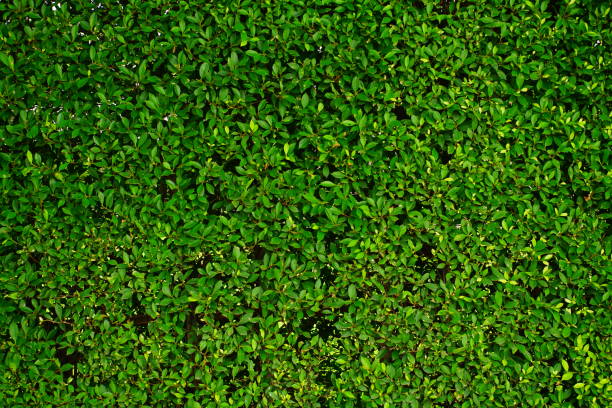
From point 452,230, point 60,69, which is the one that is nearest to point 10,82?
point 60,69

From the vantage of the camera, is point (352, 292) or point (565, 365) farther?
point (565, 365)

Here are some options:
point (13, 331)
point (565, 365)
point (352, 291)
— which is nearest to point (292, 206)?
point (352, 291)

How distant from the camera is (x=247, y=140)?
3.38 m

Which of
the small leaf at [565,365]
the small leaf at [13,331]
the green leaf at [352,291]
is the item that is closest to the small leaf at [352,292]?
the green leaf at [352,291]

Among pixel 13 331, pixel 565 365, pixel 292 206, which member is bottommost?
pixel 13 331

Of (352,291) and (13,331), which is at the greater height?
(352,291)

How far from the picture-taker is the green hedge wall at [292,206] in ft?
10.9

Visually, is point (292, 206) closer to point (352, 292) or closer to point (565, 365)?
point (352, 292)

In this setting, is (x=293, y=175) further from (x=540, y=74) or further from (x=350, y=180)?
(x=540, y=74)

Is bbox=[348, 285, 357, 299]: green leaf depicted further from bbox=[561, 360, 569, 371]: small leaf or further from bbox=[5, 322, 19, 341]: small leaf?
bbox=[5, 322, 19, 341]: small leaf

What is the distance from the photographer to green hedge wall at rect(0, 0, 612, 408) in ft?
10.9

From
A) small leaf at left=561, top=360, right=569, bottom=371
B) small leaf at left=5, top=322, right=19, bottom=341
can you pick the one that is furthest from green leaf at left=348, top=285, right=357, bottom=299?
small leaf at left=5, top=322, right=19, bottom=341

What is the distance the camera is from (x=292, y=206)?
3.36 metres

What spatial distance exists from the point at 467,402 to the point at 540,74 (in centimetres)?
214
